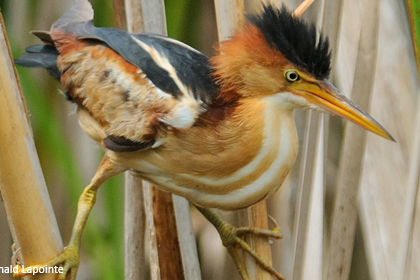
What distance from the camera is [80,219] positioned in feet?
4.27

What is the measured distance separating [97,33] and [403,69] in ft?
2.22

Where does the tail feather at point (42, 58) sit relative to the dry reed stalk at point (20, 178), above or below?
above

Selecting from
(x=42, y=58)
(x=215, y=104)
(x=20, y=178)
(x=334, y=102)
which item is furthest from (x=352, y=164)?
(x=42, y=58)

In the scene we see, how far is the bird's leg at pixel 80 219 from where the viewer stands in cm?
117

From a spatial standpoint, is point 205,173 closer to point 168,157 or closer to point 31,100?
point 168,157

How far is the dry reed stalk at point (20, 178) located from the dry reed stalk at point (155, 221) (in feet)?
1.04

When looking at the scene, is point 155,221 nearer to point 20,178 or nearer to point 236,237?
point 236,237

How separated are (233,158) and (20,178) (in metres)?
0.38

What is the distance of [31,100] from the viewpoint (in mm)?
1323

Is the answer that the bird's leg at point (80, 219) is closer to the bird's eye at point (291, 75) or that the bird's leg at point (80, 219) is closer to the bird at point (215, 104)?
the bird at point (215, 104)

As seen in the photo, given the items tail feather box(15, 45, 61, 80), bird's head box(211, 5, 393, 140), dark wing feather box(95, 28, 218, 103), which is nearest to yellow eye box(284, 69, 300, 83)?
bird's head box(211, 5, 393, 140)

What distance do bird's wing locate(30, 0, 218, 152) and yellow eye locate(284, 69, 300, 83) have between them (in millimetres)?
151

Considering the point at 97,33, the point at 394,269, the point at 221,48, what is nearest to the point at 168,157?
the point at 221,48

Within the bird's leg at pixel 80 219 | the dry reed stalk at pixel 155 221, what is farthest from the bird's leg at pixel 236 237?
the bird's leg at pixel 80 219
